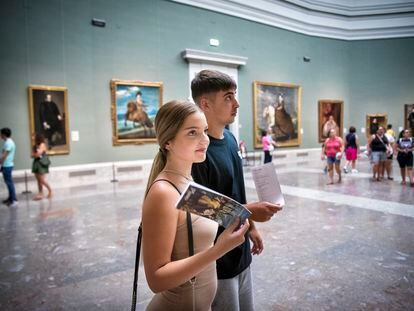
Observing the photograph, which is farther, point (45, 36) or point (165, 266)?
point (45, 36)

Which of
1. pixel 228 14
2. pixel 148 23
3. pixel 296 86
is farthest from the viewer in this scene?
pixel 296 86

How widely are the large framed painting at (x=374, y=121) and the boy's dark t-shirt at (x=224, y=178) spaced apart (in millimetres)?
20000

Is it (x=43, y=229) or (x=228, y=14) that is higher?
(x=228, y=14)

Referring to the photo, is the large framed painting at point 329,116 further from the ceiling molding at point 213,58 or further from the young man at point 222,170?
the young man at point 222,170

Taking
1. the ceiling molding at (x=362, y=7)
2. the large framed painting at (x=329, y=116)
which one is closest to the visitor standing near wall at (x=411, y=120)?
the large framed painting at (x=329, y=116)

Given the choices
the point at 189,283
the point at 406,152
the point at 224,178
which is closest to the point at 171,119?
the point at 224,178

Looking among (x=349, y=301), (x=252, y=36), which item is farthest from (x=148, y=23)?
(x=349, y=301)

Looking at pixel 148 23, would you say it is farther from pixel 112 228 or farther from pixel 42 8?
pixel 112 228

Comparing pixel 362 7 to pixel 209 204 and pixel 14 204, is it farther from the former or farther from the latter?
pixel 209 204

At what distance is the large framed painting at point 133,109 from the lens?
11.6m

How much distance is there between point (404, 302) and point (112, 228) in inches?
181

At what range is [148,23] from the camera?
12219 millimetres

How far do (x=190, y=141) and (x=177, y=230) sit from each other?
1.30 ft

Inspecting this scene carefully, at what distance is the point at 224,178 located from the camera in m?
1.81
